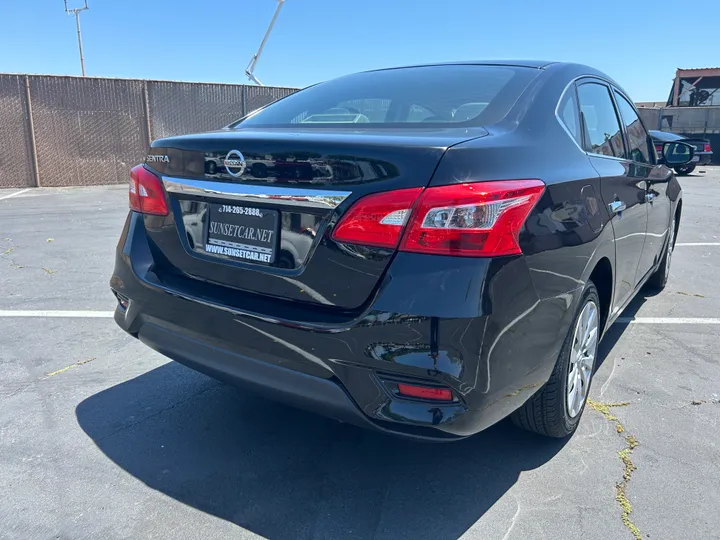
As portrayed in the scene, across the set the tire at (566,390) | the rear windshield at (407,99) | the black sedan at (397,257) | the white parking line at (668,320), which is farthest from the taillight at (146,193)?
the white parking line at (668,320)

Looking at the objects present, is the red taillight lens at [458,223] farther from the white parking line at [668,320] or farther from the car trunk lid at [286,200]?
the white parking line at [668,320]

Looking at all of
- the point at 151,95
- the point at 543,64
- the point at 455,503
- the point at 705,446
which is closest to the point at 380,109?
the point at 543,64

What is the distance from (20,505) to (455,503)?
64.5 inches

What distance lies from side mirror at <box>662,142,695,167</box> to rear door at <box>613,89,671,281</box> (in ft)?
0.89

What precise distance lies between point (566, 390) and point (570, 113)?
1.25 metres

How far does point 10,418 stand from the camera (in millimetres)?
2846

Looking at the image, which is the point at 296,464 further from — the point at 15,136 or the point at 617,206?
the point at 15,136

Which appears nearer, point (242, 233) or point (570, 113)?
point (242, 233)

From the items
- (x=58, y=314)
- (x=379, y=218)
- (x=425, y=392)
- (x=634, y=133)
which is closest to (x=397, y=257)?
(x=379, y=218)

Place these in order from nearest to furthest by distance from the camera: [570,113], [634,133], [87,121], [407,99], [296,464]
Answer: [296,464] → [570,113] → [407,99] → [634,133] → [87,121]

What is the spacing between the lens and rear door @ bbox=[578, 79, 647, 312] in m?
2.82

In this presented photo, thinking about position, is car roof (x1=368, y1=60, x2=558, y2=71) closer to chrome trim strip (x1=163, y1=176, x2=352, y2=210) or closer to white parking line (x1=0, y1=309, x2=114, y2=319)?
chrome trim strip (x1=163, y1=176, x2=352, y2=210)

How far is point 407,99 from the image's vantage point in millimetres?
2852

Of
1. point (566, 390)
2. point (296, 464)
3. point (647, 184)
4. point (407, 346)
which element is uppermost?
point (647, 184)
